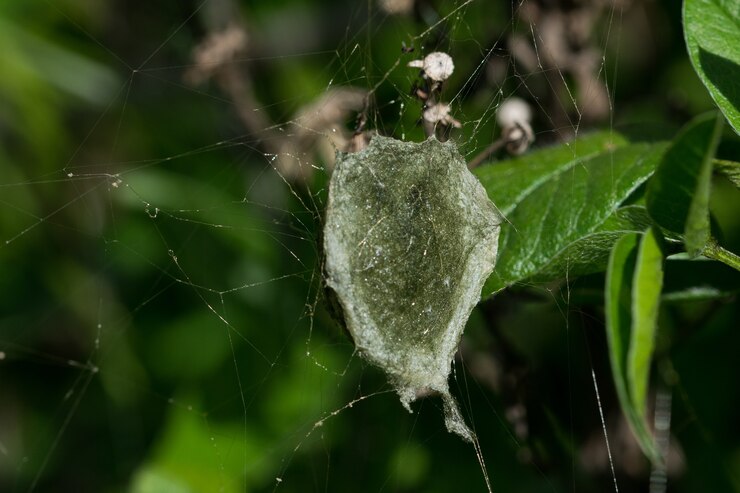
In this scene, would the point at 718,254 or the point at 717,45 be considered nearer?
the point at 718,254

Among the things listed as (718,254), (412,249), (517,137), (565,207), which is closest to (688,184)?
(718,254)

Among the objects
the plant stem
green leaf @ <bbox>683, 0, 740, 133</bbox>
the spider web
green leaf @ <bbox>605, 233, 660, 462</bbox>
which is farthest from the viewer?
the spider web

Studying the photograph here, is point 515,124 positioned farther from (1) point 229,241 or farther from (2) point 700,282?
(1) point 229,241

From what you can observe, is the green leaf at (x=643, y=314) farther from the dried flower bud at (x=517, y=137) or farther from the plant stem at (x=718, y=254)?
the dried flower bud at (x=517, y=137)

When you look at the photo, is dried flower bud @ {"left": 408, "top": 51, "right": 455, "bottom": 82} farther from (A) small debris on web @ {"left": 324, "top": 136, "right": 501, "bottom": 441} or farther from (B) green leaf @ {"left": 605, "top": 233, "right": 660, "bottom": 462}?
(B) green leaf @ {"left": 605, "top": 233, "right": 660, "bottom": 462}

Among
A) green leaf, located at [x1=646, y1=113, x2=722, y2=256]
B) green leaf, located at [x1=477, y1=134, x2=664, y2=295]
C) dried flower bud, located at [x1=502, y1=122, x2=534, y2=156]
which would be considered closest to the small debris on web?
green leaf, located at [x1=477, y1=134, x2=664, y2=295]

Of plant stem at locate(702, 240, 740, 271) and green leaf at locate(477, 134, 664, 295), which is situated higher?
plant stem at locate(702, 240, 740, 271)

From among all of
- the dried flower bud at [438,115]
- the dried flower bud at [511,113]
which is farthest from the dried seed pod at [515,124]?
the dried flower bud at [438,115]
